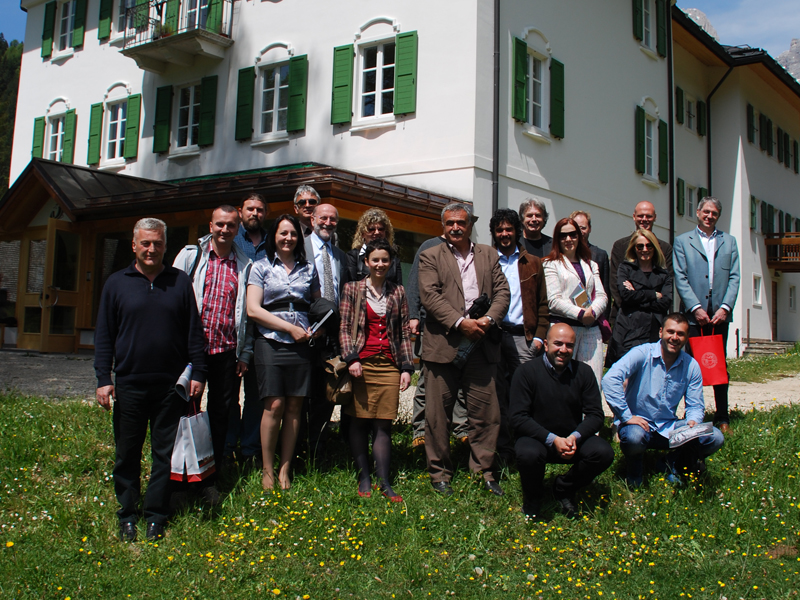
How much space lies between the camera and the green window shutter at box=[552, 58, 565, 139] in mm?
13680

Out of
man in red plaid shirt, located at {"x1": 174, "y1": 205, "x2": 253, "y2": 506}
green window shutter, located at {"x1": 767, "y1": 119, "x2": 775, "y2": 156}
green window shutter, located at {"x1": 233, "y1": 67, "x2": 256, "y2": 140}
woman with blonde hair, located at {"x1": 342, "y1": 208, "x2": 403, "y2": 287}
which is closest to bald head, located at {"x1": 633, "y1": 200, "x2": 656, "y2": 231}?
woman with blonde hair, located at {"x1": 342, "y1": 208, "x2": 403, "y2": 287}

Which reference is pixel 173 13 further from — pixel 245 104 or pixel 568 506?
pixel 568 506

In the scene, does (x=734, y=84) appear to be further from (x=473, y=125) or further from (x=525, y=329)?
(x=525, y=329)

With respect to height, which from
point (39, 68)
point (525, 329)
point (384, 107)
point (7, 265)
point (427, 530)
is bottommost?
point (427, 530)

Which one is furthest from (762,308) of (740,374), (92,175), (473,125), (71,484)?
(71,484)

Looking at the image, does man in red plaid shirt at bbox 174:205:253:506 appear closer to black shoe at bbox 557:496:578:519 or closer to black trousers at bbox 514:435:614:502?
black trousers at bbox 514:435:614:502

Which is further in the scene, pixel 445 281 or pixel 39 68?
pixel 39 68

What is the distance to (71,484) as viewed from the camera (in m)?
5.01

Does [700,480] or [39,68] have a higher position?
[39,68]

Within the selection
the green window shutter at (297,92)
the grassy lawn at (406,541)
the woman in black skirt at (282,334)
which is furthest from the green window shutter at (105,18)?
the woman in black skirt at (282,334)

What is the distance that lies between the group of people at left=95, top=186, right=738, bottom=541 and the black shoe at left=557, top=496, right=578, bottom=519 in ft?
0.04

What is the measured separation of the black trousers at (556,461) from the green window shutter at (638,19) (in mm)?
14273

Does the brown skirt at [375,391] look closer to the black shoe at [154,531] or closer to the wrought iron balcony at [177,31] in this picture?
the black shoe at [154,531]

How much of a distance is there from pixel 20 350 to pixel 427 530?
12.7m
